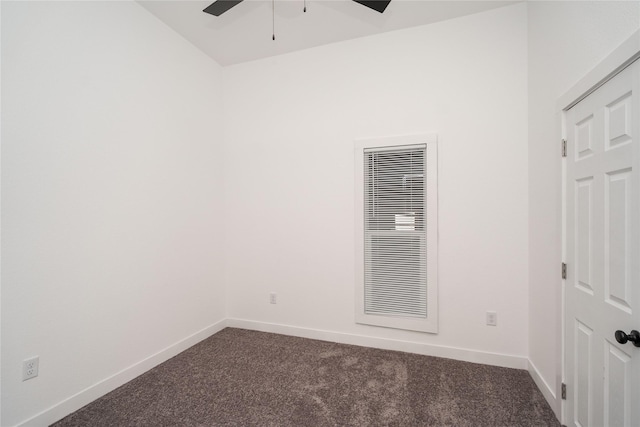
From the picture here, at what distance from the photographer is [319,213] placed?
3.13m

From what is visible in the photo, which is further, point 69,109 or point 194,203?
point 194,203

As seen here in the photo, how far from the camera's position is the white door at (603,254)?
1239 millimetres

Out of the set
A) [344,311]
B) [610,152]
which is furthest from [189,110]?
[610,152]

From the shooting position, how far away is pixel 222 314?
3502mm

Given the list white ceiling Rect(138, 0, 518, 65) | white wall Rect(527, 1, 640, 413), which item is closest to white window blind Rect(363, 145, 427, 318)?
white wall Rect(527, 1, 640, 413)

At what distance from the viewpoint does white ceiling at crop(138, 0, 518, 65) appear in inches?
98.5

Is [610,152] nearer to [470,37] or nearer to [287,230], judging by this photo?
[470,37]

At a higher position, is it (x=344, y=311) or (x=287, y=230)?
(x=287, y=230)

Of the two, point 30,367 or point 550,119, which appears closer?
point 30,367

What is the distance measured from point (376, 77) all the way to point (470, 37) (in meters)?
0.87

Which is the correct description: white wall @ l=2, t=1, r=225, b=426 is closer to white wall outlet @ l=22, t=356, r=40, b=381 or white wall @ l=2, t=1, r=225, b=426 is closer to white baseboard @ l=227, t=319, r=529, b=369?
white wall outlet @ l=22, t=356, r=40, b=381

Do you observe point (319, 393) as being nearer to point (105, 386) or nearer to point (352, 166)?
point (105, 386)

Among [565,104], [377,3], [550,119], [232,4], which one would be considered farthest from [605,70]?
[232,4]

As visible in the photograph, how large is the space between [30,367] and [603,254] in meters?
3.28
